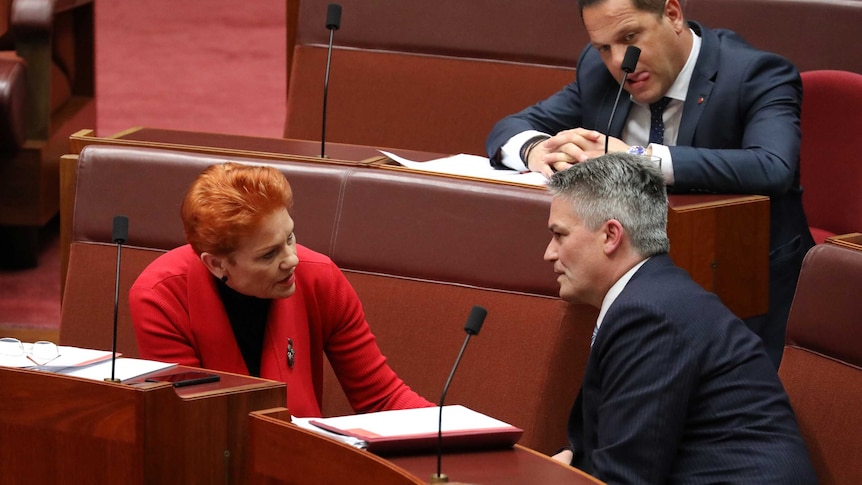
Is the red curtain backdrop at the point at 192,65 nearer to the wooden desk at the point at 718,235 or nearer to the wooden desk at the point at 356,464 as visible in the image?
the wooden desk at the point at 718,235


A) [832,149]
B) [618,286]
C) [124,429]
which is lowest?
[124,429]

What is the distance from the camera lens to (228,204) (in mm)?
1037

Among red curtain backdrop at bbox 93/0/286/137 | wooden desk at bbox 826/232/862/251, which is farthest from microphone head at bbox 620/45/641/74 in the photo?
red curtain backdrop at bbox 93/0/286/137

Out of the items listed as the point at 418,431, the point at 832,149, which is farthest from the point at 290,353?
the point at 832,149

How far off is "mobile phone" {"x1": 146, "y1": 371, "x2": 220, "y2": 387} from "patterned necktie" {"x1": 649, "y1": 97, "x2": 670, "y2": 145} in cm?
60

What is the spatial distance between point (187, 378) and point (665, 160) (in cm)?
52

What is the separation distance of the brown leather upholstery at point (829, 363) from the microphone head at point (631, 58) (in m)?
0.29

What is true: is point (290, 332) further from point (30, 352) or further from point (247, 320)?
point (30, 352)

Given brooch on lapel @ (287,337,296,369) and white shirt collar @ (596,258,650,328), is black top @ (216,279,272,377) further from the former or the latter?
white shirt collar @ (596,258,650,328)

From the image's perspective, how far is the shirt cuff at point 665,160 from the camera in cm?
119

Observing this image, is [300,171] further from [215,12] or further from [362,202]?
[215,12]

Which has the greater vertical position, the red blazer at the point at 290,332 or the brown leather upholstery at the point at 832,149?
the brown leather upholstery at the point at 832,149

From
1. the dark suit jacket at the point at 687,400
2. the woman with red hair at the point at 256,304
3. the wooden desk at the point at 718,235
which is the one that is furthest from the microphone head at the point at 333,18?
the dark suit jacket at the point at 687,400

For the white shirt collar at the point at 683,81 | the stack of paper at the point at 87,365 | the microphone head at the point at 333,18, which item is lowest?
the stack of paper at the point at 87,365
